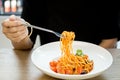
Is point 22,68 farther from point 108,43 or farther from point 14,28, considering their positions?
point 108,43

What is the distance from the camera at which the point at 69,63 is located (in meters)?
0.84

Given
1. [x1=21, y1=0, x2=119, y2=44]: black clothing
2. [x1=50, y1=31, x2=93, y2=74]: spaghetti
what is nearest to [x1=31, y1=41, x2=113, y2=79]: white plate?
[x1=50, y1=31, x2=93, y2=74]: spaghetti

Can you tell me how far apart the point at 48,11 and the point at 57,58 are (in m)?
0.40

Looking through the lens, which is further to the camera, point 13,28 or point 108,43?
point 108,43

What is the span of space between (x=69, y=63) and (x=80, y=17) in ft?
1.49

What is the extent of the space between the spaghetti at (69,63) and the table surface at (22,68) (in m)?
0.04

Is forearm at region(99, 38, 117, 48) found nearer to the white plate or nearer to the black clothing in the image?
the black clothing

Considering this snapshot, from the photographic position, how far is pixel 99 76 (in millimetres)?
830

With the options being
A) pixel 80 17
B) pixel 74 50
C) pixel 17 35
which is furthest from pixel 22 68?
pixel 80 17

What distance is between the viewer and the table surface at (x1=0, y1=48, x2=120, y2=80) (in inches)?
32.0

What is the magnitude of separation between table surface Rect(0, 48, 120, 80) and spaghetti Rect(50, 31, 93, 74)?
0.14ft

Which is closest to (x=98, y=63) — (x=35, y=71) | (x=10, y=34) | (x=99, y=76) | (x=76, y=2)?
(x=99, y=76)

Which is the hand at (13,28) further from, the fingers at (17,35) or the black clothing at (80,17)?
the black clothing at (80,17)

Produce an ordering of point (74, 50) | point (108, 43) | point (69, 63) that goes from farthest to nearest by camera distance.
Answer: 1. point (108, 43)
2. point (74, 50)
3. point (69, 63)
